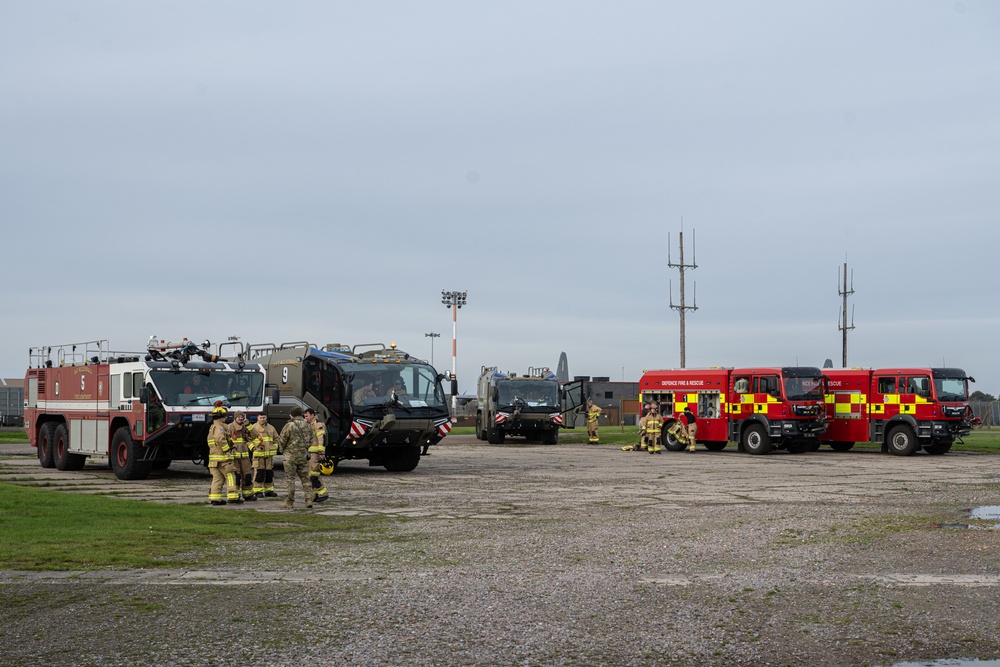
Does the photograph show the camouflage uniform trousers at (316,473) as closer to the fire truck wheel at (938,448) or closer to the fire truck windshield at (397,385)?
the fire truck windshield at (397,385)

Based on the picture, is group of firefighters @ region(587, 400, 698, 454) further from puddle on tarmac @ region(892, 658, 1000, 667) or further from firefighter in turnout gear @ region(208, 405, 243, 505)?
puddle on tarmac @ region(892, 658, 1000, 667)

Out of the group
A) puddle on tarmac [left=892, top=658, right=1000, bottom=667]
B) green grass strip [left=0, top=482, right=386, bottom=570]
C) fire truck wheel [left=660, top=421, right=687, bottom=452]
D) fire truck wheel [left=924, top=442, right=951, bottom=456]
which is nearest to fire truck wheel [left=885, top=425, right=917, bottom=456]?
fire truck wheel [left=924, top=442, right=951, bottom=456]

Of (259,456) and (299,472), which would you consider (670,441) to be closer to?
(259,456)

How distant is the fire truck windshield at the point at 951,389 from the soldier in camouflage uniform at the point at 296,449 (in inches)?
823

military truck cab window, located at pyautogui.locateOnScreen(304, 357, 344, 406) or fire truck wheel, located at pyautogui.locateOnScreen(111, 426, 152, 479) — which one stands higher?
military truck cab window, located at pyautogui.locateOnScreen(304, 357, 344, 406)

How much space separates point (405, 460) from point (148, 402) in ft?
19.6

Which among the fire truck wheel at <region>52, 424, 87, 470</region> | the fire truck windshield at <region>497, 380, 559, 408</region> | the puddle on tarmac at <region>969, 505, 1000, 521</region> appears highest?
the fire truck windshield at <region>497, 380, 559, 408</region>

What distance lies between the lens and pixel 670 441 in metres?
34.7

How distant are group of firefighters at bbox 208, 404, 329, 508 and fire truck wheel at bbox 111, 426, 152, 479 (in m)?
4.61

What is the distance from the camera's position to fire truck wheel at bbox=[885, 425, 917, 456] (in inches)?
1190

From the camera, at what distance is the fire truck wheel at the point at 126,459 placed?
2077 centimetres

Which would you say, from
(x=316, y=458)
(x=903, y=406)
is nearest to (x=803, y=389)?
(x=903, y=406)

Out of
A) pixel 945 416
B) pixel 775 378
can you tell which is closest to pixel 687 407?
pixel 775 378

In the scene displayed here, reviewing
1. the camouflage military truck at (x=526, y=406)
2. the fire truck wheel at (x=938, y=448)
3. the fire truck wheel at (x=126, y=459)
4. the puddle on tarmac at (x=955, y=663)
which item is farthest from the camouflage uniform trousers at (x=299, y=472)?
the camouflage military truck at (x=526, y=406)
